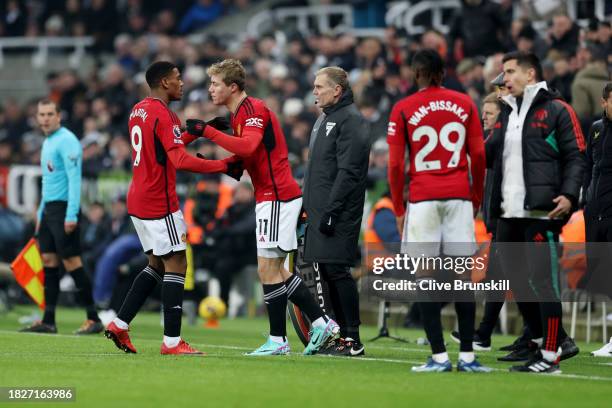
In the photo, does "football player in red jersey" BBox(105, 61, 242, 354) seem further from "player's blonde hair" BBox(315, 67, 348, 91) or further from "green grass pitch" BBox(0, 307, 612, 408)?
"player's blonde hair" BBox(315, 67, 348, 91)

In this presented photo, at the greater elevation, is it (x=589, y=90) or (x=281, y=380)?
(x=589, y=90)

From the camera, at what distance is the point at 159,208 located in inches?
422

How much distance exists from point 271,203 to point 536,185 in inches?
84.8

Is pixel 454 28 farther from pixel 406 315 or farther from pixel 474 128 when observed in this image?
pixel 474 128

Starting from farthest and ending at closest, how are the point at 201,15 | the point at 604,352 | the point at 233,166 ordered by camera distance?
1. the point at 201,15
2. the point at 604,352
3. the point at 233,166

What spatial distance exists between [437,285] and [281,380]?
4.33ft

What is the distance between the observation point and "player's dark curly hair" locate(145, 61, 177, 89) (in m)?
10.9

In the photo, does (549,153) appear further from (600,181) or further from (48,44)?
(48,44)

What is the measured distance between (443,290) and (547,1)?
12394mm

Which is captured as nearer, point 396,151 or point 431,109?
point 431,109

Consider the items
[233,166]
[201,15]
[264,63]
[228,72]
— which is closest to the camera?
[233,166]

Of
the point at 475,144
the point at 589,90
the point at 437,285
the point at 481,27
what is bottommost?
the point at 437,285

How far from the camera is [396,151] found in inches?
368

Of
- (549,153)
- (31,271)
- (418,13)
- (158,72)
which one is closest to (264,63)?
(418,13)
